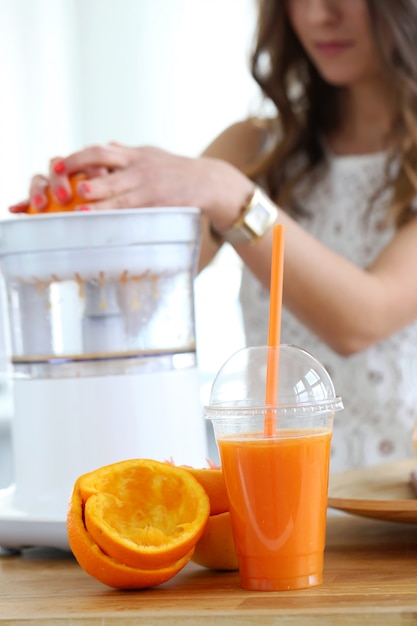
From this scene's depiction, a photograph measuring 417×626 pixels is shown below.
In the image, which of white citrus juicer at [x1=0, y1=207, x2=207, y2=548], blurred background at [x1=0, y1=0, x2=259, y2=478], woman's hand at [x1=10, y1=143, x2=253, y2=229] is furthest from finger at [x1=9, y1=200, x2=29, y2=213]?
blurred background at [x1=0, y1=0, x2=259, y2=478]

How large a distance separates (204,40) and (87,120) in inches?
23.8

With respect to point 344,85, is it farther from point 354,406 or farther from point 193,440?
point 193,440

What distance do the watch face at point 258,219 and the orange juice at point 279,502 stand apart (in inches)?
21.5

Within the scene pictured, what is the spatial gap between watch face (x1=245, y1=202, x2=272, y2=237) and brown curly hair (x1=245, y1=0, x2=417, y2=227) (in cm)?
43

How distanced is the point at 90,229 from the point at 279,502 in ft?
1.10

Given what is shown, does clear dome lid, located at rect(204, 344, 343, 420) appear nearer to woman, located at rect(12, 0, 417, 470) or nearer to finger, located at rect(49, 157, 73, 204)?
finger, located at rect(49, 157, 73, 204)

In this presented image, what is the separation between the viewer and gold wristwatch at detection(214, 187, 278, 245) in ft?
3.88

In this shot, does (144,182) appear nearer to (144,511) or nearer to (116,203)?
(116,203)

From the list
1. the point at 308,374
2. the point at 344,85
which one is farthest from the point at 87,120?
the point at 308,374

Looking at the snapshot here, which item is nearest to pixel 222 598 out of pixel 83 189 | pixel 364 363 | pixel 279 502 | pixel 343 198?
pixel 279 502

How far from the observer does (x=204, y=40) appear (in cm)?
393

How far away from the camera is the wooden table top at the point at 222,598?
1.99 ft

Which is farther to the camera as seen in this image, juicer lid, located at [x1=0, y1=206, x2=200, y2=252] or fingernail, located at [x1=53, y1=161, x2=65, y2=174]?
fingernail, located at [x1=53, y1=161, x2=65, y2=174]

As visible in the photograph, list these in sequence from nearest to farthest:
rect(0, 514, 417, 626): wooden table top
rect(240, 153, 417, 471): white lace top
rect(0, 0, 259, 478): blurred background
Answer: rect(0, 514, 417, 626): wooden table top, rect(240, 153, 417, 471): white lace top, rect(0, 0, 259, 478): blurred background
